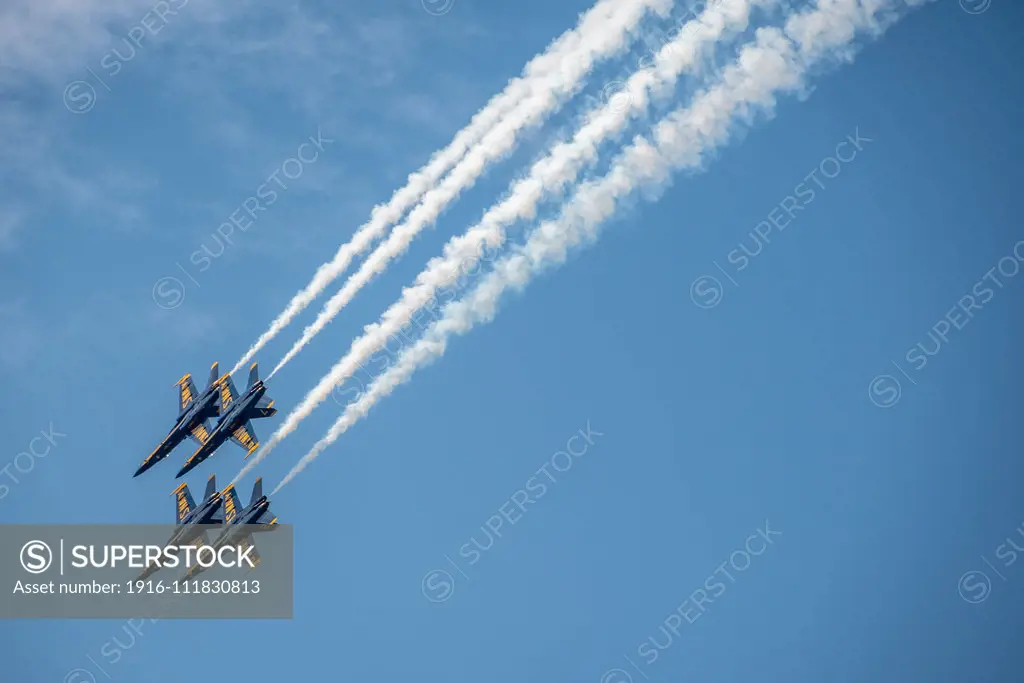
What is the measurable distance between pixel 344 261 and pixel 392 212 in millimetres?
2616

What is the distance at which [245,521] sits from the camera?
53500 millimetres

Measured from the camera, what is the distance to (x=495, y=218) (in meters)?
43.3

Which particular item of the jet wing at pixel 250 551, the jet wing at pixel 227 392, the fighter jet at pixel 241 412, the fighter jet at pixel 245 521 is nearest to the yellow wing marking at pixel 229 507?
the fighter jet at pixel 245 521

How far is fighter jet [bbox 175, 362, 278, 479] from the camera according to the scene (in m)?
51.8

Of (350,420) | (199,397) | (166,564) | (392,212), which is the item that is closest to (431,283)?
(392,212)

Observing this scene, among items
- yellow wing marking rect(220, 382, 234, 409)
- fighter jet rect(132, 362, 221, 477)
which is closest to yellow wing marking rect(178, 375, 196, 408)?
fighter jet rect(132, 362, 221, 477)

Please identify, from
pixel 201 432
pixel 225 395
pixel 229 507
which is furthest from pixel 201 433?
pixel 229 507

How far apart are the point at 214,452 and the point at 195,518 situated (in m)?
3.14

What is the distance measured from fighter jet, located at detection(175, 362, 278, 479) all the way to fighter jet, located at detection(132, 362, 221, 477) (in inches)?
27.4

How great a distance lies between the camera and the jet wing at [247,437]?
175 feet

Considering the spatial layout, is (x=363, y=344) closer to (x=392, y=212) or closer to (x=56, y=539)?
(x=392, y=212)

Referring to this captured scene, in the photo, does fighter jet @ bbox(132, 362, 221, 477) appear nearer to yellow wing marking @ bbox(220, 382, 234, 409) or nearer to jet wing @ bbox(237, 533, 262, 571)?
yellow wing marking @ bbox(220, 382, 234, 409)

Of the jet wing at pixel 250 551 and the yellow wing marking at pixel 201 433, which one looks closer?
the jet wing at pixel 250 551

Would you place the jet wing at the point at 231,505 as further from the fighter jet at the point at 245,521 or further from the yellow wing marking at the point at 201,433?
the yellow wing marking at the point at 201,433
